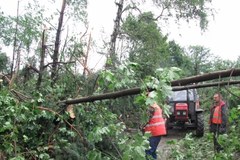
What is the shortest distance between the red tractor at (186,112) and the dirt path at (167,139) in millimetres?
351

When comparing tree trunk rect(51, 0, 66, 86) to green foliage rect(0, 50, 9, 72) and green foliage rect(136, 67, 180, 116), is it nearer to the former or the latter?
green foliage rect(136, 67, 180, 116)

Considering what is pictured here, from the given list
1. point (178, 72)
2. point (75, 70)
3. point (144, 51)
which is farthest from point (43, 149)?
point (144, 51)

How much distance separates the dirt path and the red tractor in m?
0.35

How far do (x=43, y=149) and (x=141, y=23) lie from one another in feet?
44.2

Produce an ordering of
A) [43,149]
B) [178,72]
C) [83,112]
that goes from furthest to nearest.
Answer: [83,112] → [43,149] → [178,72]

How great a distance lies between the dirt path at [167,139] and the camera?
8631 mm

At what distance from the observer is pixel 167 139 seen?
11391 mm

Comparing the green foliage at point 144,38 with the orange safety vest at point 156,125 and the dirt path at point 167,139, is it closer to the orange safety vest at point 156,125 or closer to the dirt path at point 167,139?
the dirt path at point 167,139

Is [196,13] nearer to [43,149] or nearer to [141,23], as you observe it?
[141,23]

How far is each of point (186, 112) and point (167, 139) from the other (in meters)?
1.03

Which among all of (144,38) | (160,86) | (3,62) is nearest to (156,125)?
(160,86)

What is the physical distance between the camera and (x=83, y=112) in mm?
5148

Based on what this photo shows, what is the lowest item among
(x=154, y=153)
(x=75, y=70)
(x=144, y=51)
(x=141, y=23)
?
(x=154, y=153)

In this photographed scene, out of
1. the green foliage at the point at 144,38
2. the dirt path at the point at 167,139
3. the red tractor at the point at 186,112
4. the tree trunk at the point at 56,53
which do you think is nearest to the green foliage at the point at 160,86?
the tree trunk at the point at 56,53
